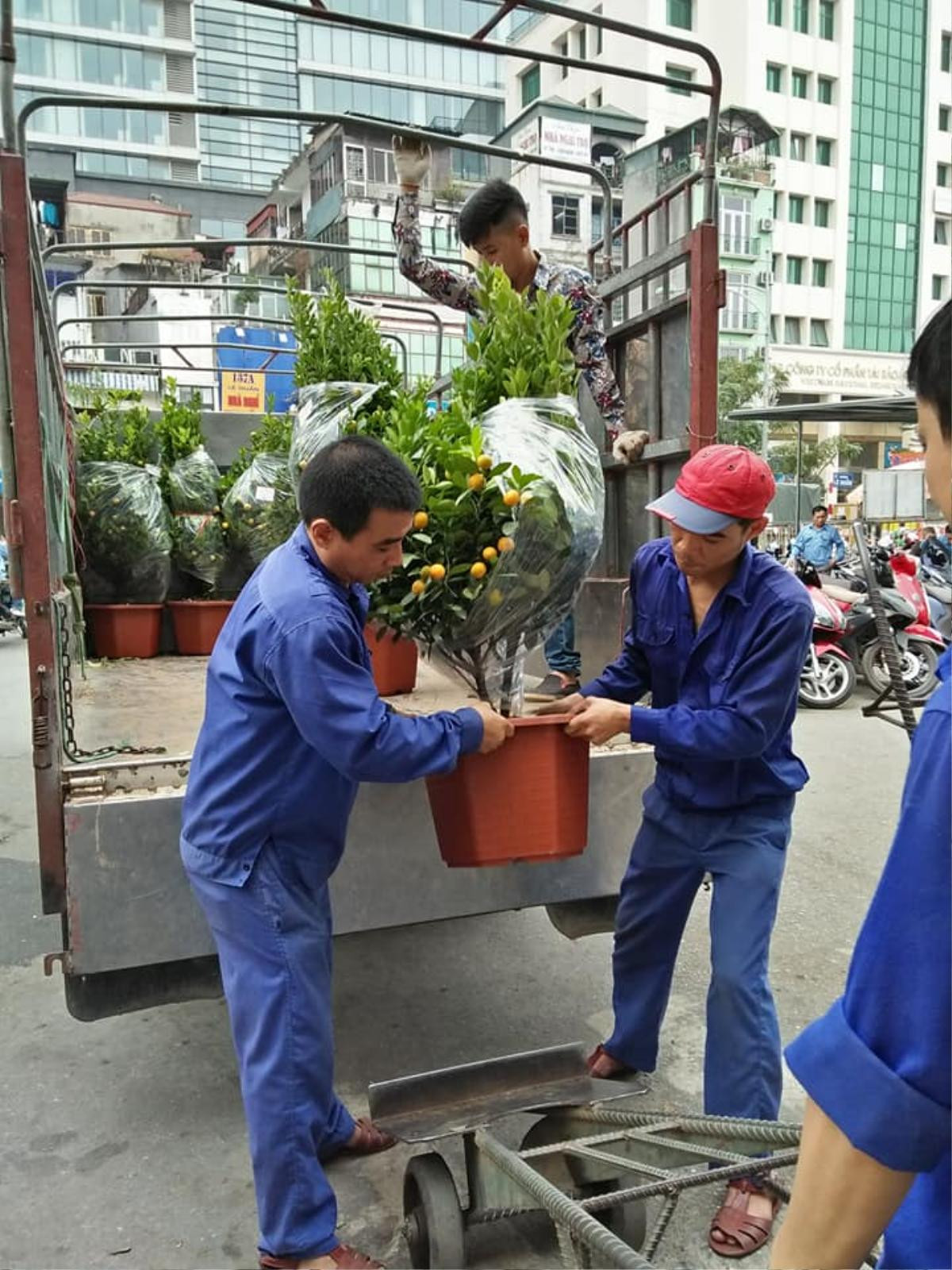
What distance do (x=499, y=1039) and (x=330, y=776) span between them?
1.58 metres

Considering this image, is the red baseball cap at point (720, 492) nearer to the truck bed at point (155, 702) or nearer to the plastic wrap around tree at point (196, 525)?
the truck bed at point (155, 702)

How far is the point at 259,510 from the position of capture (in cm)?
464

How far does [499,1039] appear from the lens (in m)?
3.13

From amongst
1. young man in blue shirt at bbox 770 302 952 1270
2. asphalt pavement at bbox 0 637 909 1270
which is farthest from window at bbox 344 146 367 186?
young man in blue shirt at bbox 770 302 952 1270

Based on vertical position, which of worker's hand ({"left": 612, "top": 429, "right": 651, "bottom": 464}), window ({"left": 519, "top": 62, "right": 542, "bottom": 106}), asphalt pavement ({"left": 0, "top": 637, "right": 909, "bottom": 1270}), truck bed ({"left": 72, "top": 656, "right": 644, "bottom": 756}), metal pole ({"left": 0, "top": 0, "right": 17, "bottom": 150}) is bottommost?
asphalt pavement ({"left": 0, "top": 637, "right": 909, "bottom": 1270})

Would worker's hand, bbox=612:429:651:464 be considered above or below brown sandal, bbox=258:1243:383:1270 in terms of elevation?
above

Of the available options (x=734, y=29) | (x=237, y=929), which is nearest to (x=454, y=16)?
(x=237, y=929)

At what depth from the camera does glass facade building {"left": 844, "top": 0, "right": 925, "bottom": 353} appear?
45.0 m

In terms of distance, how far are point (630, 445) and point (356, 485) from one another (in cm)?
140

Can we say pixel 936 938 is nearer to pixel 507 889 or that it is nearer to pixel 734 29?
pixel 507 889

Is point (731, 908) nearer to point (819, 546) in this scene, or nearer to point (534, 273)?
point (534, 273)

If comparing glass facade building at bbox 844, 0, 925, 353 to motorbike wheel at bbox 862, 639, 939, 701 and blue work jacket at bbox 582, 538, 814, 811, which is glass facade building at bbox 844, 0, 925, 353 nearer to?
motorbike wheel at bbox 862, 639, 939, 701

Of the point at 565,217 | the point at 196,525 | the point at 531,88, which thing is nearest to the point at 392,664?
the point at 196,525

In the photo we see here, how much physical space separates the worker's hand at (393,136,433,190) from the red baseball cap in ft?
4.44
